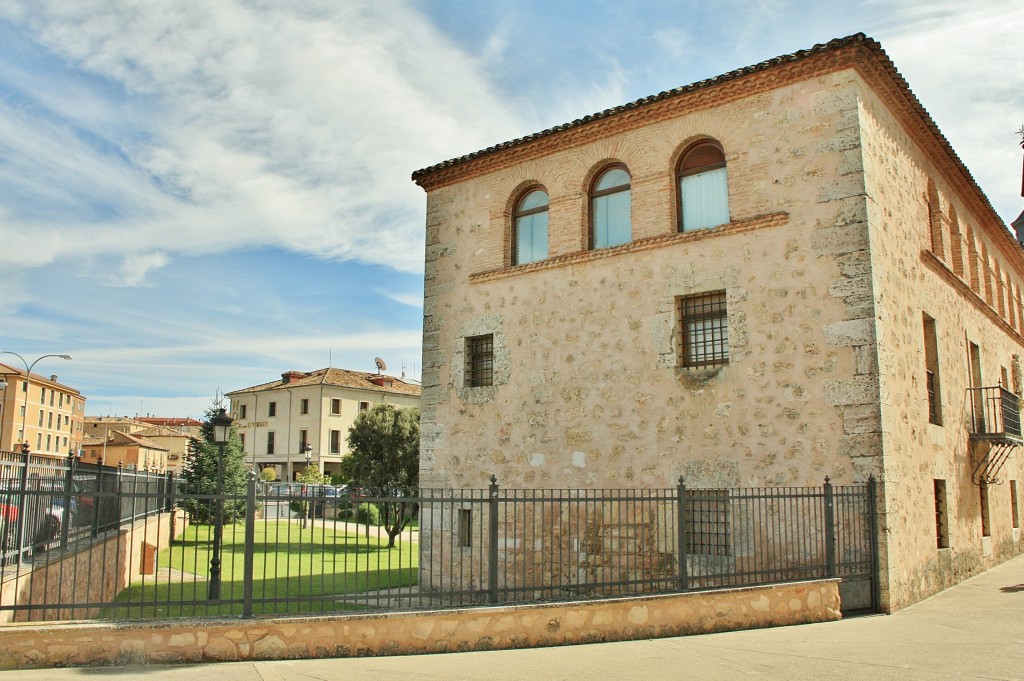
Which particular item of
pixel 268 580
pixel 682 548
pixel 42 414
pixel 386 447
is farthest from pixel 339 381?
pixel 682 548

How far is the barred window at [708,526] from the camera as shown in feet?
37.9

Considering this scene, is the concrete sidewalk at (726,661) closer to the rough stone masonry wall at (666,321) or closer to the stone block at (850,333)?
the rough stone masonry wall at (666,321)

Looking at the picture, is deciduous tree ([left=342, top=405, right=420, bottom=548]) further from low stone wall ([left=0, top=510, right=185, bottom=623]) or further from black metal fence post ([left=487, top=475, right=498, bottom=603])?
black metal fence post ([left=487, top=475, right=498, bottom=603])

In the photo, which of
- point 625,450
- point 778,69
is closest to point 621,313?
point 625,450

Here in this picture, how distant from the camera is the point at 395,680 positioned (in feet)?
21.0

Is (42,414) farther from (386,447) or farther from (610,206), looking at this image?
(610,206)

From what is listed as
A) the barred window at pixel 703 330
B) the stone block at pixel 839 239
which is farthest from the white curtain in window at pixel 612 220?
the stone block at pixel 839 239

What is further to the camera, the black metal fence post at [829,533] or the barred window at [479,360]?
the barred window at [479,360]

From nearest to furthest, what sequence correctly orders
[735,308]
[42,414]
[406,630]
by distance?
[406,630], [735,308], [42,414]

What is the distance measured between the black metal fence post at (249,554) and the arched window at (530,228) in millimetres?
8367

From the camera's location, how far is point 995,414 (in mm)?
16078

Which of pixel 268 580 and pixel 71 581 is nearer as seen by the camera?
pixel 71 581

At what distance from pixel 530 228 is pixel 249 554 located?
9.12 m

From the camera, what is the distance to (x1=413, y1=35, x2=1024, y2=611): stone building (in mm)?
11180
